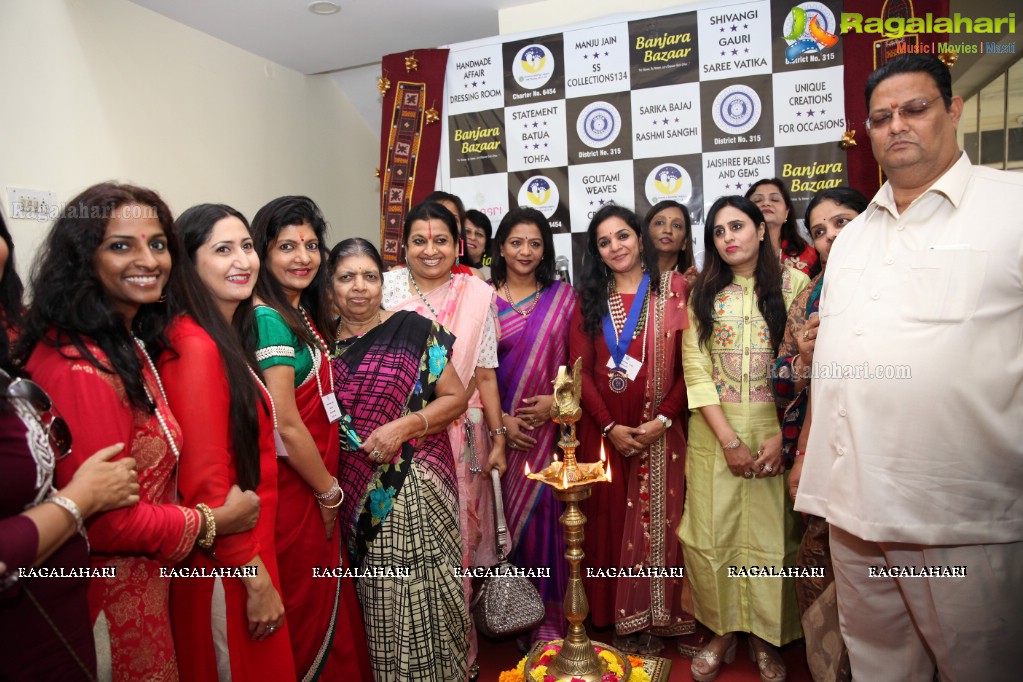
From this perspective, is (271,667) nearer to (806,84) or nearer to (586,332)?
(586,332)

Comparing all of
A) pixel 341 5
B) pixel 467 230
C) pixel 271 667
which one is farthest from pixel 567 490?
pixel 341 5

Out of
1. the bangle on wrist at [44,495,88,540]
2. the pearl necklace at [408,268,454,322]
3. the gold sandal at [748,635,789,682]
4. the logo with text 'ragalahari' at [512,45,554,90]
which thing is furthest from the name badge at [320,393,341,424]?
the logo with text 'ragalahari' at [512,45,554,90]

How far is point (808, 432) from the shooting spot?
2066mm

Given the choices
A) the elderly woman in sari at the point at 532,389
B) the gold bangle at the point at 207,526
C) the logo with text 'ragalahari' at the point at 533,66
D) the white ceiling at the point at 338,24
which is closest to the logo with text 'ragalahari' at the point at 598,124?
the logo with text 'ragalahari' at the point at 533,66

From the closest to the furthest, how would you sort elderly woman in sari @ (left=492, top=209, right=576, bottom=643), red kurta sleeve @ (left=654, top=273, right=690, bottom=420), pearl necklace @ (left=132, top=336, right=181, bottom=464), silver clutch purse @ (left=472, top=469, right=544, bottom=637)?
1. pearl necklace @ (left=132, top=336, right=181, bottom=464)
2. silver clutch purse @ (left=472, top=469, right=544, bottom=637)
3. red kurta sleeve @ (left=654, top=273, right=690, bottom=420)
4. elderly woman in sari @ (left=492, top=209, right=576, bottom=643)

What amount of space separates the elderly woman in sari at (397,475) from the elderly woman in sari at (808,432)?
1.15m

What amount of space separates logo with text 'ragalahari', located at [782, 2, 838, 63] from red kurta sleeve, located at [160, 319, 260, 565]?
3127 mm

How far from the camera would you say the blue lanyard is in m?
2.62

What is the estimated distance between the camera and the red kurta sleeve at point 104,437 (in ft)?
3.93

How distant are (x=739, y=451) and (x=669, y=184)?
173 cm

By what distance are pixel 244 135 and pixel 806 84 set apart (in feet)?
11.5

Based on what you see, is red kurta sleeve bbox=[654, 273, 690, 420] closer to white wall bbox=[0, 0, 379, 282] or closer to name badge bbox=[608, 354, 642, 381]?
name badge bbox=[608, 354, 642, 381]

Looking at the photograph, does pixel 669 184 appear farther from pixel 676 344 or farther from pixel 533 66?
pixel 676 344

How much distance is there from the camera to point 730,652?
2516 mm
